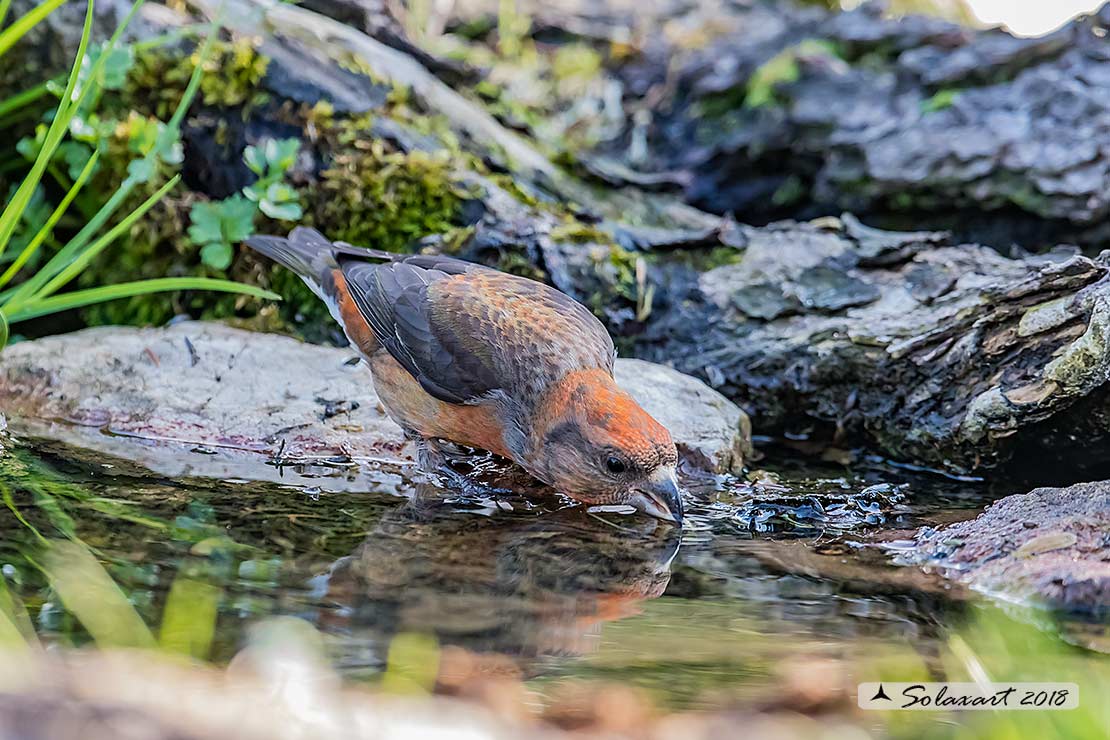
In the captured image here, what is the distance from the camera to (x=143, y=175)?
4.86 meters

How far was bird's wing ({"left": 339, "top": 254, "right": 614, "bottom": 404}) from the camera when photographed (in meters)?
4.46

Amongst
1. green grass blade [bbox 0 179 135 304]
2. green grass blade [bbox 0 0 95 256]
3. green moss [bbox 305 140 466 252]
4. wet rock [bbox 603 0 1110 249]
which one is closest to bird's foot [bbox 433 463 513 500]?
green moss [bbox 305 140 466 252]

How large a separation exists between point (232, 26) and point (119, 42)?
60cm

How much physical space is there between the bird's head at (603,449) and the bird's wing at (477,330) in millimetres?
165

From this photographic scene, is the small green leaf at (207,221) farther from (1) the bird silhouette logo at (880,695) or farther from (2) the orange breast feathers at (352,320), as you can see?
(1) the bird silhouette logo at (880,695)

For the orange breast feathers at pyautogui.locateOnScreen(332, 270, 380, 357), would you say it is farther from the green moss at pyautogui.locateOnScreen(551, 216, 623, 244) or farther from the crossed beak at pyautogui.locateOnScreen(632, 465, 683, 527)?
the crossed beak at pyautogui.locateOnScreen(632, 465, 683, 527)

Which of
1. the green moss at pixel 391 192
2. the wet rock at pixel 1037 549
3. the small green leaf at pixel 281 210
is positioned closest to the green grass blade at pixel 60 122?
the small green leaf at pixel 281 210

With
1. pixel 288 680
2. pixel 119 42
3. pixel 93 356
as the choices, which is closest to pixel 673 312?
pixel 93 356

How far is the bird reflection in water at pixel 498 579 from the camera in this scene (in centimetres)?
275

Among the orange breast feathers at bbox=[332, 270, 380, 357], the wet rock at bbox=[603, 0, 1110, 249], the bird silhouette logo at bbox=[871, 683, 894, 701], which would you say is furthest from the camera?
the wet rock at bbox=[603, 0, 1110, 249]

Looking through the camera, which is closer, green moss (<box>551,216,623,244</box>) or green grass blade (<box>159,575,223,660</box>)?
green grass blade (<box>159,575,223,660</box>)

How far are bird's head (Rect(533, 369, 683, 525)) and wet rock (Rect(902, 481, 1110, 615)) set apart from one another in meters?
0.90

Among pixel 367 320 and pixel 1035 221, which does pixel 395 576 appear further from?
pixel 1035 221

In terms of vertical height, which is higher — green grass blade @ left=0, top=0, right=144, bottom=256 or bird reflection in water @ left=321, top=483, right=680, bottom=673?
green grass blade @ left=0, top=0, right=144, bottom=256
